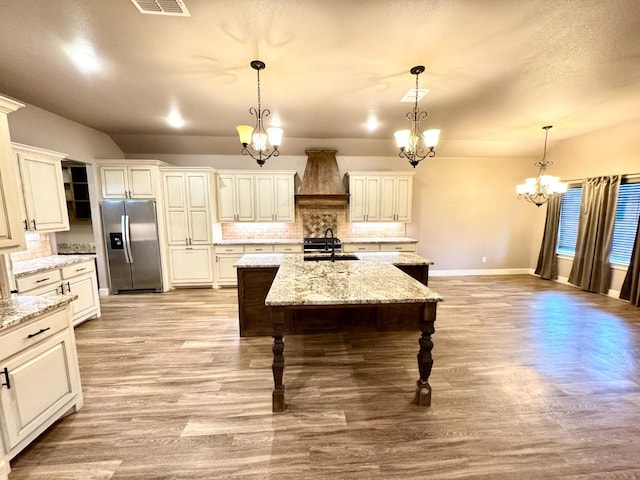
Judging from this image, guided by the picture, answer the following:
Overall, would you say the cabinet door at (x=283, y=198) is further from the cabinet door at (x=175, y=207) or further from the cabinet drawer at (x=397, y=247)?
the cabinet drawer at (x=397, y=247)

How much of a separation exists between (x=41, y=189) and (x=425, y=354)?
4.53 meters

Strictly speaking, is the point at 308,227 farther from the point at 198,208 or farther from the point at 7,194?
the point at 7,194

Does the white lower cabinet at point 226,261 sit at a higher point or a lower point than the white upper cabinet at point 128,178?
lower

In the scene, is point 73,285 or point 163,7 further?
point 73,285

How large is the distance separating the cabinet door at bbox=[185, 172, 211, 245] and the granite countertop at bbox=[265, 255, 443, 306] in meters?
2.73

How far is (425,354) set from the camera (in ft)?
6.54

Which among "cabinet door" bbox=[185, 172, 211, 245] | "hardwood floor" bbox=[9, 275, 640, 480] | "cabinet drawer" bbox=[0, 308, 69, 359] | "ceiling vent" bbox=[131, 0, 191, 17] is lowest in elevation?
"hardwood floor" bbox=[9, 275, 640, 480]

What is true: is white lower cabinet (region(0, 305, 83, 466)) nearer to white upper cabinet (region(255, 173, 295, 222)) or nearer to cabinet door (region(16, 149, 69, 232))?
cabinet door (region(16, 149, 69, 232))

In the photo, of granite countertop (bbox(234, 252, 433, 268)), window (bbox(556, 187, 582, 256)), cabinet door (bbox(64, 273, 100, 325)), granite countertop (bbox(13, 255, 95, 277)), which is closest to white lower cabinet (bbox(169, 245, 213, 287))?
cabinet door (bbox(64, 273, 100, 325))

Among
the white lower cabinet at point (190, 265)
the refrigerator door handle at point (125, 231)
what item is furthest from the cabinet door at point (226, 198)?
the refrigerator door handle at point (125, 231)

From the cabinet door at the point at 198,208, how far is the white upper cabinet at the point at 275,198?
95 centimetres

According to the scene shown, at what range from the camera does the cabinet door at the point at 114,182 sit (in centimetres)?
445

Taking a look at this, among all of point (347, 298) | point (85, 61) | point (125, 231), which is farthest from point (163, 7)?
point (125, 231)

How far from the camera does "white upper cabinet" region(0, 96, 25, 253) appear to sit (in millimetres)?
1801
